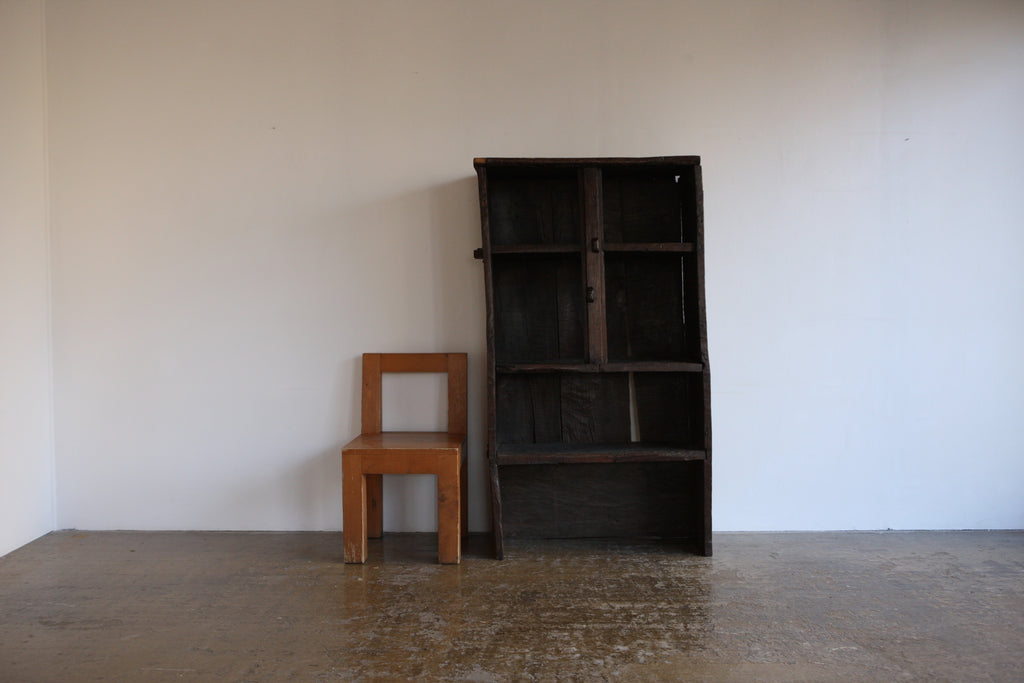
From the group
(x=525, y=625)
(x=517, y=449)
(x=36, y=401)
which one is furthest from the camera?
(x=36, y=401)

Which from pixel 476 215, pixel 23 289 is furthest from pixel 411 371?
pixel 23 289

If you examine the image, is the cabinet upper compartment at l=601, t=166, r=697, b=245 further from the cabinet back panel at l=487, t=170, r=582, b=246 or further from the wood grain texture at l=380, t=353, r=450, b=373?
the wood grain texture at l=380, t=353, r=450, b=373

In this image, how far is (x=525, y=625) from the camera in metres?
2.32

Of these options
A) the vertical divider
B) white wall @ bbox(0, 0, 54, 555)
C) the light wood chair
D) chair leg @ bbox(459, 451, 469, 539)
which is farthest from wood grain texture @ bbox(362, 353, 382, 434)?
white wall @ bbox(0, 0, 54, 555)

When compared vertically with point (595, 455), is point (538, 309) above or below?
above

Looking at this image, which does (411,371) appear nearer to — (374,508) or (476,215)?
(374,508)

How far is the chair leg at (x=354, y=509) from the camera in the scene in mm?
2908

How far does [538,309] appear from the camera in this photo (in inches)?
129

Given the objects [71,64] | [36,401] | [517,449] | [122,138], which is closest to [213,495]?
[36,401]

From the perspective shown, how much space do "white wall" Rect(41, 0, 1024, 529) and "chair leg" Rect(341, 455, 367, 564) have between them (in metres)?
0.43

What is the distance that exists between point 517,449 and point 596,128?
1619 millimetres

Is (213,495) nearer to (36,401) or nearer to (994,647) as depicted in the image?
(36,401)

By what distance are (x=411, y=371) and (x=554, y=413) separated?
0.73m

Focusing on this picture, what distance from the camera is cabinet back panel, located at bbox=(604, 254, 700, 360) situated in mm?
3262
